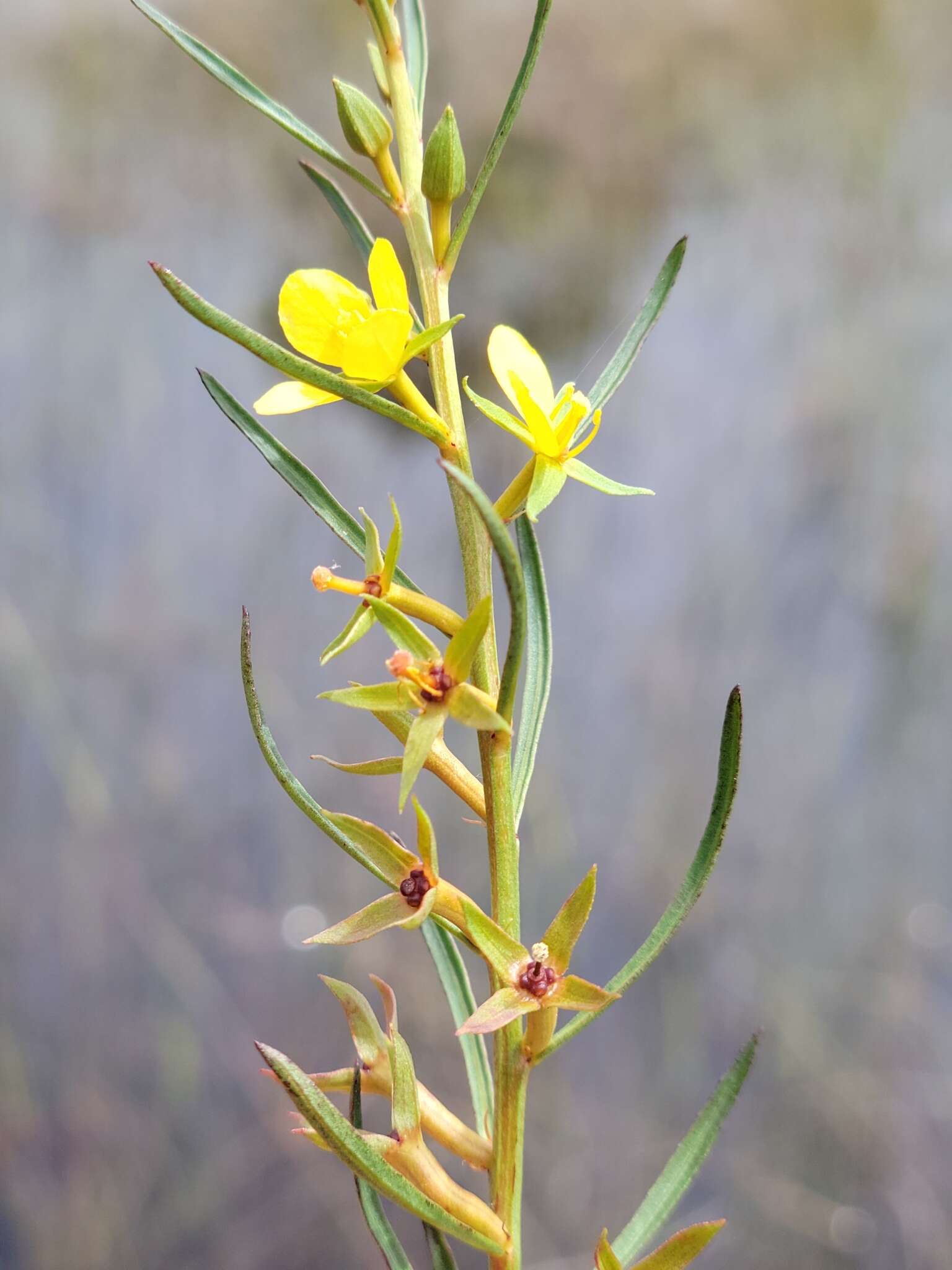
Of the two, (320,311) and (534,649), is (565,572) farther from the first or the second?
(320,311)

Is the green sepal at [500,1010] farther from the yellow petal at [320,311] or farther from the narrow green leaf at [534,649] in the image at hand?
Answer: the yellow petal at [320,311]

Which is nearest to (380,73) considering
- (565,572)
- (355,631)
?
(355,631)

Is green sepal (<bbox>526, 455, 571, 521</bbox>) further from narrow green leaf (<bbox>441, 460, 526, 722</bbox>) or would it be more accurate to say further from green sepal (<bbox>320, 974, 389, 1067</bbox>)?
green sepal (<bbox>320, 974, 389, 1067</bbox>)

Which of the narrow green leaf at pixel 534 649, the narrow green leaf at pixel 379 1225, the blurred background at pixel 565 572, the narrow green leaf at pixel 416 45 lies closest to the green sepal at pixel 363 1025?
the narrow green leaf at pixel 379 1225

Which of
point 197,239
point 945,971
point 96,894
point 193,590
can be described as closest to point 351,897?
point 96,894

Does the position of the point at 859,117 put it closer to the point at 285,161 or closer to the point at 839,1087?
the point at 285,161

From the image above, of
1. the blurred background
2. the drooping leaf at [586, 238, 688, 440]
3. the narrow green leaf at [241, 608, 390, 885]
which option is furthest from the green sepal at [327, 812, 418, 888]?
the blurred background
